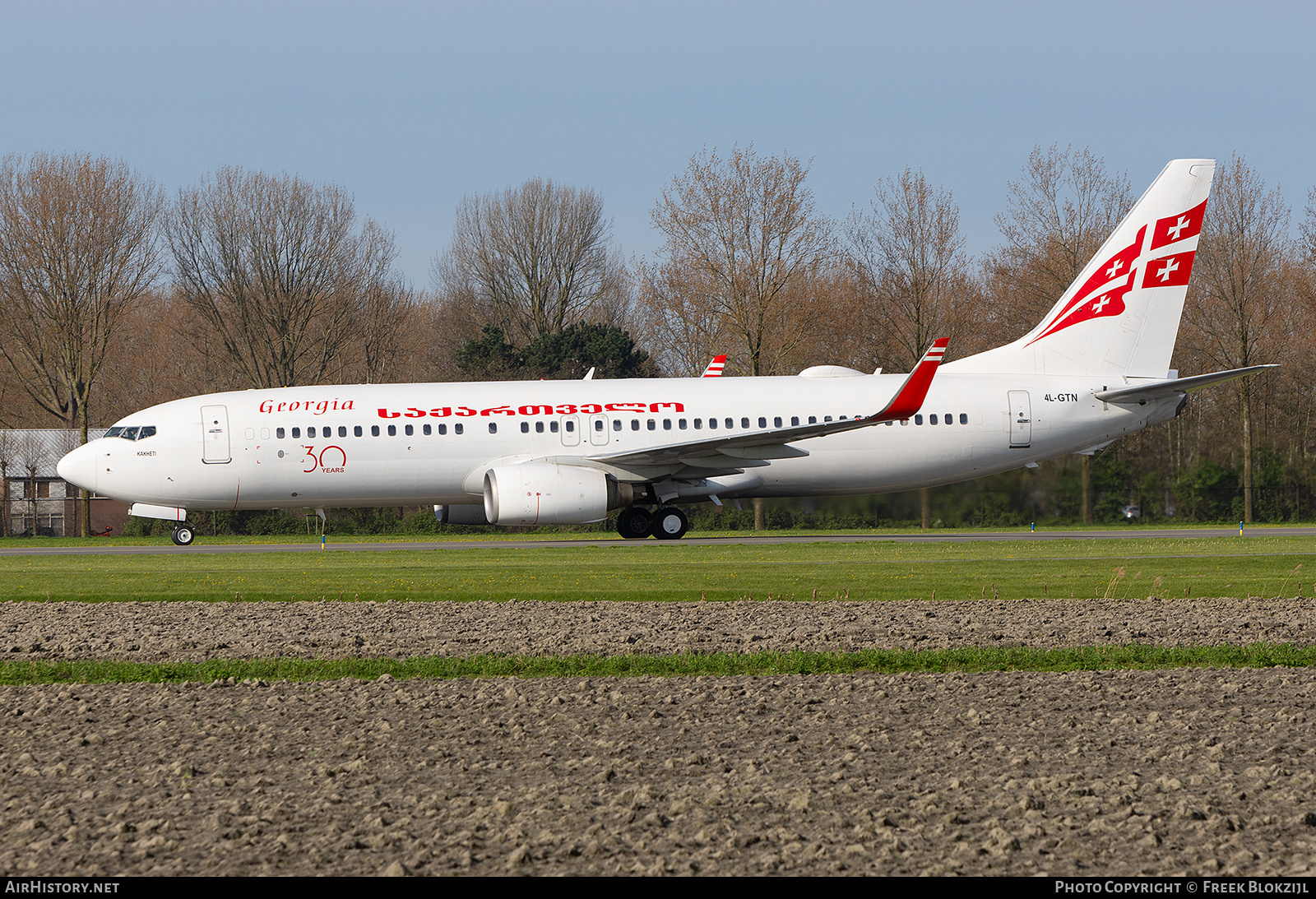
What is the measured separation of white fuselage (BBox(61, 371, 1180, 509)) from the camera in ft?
86.7

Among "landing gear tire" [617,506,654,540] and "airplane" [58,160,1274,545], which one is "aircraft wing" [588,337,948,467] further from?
A: "landing gear tire" [617,506,654,540]

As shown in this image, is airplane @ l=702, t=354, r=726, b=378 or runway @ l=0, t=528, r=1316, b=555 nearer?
runway @ l=0, t=528, r=1316, b=555

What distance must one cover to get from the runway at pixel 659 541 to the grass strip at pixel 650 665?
14.2 metres

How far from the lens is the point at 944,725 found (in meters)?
7.62

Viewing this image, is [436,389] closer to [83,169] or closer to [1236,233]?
[83,169]

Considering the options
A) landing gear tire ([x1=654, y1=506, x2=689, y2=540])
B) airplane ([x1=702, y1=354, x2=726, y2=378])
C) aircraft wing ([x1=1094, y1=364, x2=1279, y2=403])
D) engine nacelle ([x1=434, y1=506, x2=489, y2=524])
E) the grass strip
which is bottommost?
the grass strip

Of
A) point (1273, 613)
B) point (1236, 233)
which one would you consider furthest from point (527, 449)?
point (1236, 233)

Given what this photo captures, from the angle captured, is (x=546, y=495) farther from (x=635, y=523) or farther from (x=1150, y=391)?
(x=1150, y=391)

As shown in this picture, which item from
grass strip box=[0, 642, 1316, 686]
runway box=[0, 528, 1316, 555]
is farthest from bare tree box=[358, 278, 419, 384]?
grass strip box=[0, 642, 1316, 686]

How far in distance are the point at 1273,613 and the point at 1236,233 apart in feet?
125

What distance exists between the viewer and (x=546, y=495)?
25.0m

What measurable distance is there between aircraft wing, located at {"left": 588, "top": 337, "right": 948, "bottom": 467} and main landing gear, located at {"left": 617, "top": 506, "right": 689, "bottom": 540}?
4.56ft

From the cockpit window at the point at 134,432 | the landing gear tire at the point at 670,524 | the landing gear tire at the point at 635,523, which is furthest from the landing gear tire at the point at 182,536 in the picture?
the landing gear tire at the point at 670,524

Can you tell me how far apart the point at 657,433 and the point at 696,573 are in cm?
906
